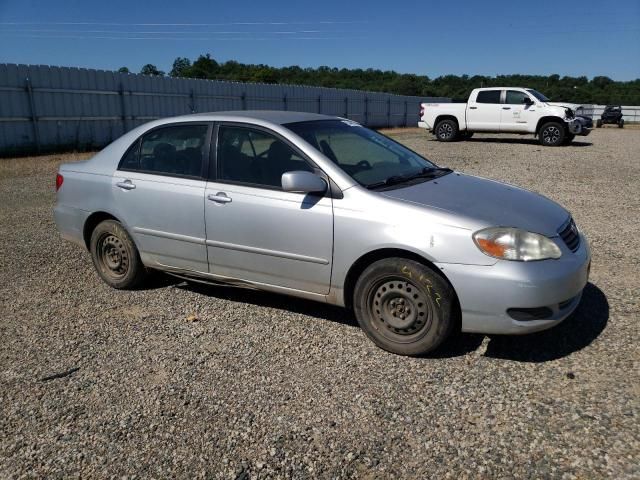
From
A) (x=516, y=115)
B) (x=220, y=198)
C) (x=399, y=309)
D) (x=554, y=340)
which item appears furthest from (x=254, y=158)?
(x=516, y=115)

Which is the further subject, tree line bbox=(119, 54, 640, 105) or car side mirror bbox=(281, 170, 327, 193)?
tree line bbox=(119, 54, 640, 105)

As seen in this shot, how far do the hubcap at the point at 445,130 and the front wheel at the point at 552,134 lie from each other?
3.34 meters

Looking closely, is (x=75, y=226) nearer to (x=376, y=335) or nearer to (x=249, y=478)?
(x=376, y=335)

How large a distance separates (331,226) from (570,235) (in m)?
1.69

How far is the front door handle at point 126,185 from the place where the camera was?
4.74 metres

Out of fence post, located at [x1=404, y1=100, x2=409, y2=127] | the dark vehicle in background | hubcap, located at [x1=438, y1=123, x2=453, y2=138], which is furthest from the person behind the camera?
the dark vehicle in background

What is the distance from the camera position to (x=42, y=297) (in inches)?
195

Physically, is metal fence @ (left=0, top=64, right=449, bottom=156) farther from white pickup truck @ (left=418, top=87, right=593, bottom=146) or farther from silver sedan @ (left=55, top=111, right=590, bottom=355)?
silver sedan @ (left=55, top=111, right=590, bottom=355)

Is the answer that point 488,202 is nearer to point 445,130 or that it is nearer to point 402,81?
point 445,130

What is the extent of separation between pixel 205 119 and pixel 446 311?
2.57 metres

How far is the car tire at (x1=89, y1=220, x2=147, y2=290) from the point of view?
16.1 feet

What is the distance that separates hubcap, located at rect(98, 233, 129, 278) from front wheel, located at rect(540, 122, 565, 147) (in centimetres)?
1728

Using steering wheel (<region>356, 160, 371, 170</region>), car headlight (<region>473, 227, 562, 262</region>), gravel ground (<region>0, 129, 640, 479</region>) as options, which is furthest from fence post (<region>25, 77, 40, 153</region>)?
car headlight (<region>473, 227, 562, 262</region>)

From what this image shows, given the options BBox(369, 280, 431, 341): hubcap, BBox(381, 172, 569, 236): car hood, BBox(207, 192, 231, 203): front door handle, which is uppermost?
BBox(381, 172, 569, 236): car hood
